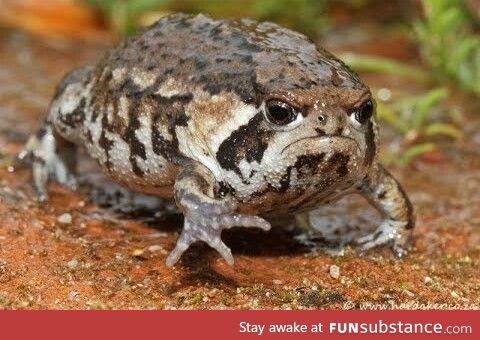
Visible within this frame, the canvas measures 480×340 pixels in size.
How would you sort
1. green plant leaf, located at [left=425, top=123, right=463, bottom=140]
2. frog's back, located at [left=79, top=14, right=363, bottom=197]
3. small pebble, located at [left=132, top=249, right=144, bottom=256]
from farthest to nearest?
green plant leaf, located at [left=425, top=123, right=463, bottom=140]
small pebble, located at [left=132, top=249, right=144, bottom=256]
frog's back, located at [left=79, top=14, right=363, bottom=197]

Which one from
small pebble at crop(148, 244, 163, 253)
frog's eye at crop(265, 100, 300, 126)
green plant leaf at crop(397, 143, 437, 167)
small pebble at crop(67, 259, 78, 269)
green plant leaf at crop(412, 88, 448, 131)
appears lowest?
small pebble at crop(67, 259, 78, 269)

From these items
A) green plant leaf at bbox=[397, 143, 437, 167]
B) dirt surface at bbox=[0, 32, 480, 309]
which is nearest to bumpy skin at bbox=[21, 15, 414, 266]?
dirt surface at bbox=[0, 32, 480, 309]

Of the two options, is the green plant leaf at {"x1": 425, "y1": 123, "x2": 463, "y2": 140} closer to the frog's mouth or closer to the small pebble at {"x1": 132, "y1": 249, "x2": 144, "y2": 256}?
the frog's mouth

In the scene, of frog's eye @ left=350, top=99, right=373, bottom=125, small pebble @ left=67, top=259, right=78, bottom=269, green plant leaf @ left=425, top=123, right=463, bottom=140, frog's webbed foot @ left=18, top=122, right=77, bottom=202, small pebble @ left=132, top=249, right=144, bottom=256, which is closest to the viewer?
frog's eye @ left=350, top=99, right=373, bottom=125

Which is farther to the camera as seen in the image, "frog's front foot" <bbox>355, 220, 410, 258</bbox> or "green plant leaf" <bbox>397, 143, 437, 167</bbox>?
"green plant leaf" <bbox>397, 143, 437, 167</bbox>

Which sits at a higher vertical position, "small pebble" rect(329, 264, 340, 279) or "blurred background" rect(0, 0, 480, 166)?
"blurred background" rect(0, 0, 480, 166)

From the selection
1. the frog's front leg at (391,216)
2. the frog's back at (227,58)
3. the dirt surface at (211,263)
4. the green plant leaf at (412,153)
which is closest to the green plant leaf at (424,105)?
the green plant leaf at (412,153)

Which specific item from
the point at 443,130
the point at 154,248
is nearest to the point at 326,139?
the point at 154,248
